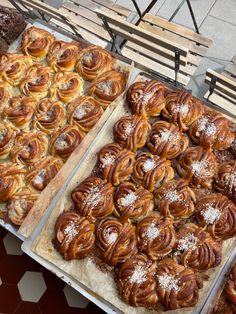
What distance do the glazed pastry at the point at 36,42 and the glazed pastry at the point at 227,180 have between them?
6.96 feet

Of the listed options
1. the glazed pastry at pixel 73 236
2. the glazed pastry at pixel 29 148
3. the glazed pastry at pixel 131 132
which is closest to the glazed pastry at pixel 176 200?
the glazed pastry at pixel 131 132

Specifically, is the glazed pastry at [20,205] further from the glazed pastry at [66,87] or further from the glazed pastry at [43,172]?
the glazed pastry at [66,87]

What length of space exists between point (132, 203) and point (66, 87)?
1341mm

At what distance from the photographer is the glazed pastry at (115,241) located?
9.80 feet

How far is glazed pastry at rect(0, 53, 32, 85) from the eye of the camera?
393cm

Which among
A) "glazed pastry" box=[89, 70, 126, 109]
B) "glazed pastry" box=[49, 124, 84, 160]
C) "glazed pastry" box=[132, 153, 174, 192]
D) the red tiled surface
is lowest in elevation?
the red tiled surface

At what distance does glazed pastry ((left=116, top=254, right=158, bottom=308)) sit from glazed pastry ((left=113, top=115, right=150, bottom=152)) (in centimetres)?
96

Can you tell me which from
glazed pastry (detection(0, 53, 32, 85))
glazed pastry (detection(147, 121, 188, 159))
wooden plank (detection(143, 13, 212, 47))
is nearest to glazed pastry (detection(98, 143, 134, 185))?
glazed pastry (detection(147, 121, 188, 159))

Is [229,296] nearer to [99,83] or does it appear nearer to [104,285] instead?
[104,285]

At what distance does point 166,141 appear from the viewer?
Result: 3.29 metres

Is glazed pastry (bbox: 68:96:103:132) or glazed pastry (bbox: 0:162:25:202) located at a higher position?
glazed pastry (bbox: 68:96:103:132)

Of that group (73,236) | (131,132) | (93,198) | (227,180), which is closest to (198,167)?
(227,180)

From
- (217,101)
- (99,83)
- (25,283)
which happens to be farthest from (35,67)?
(25,283)

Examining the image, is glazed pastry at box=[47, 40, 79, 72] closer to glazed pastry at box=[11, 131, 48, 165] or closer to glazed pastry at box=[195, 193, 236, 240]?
glazed pastry at box=[11, 131, 48, 165]
